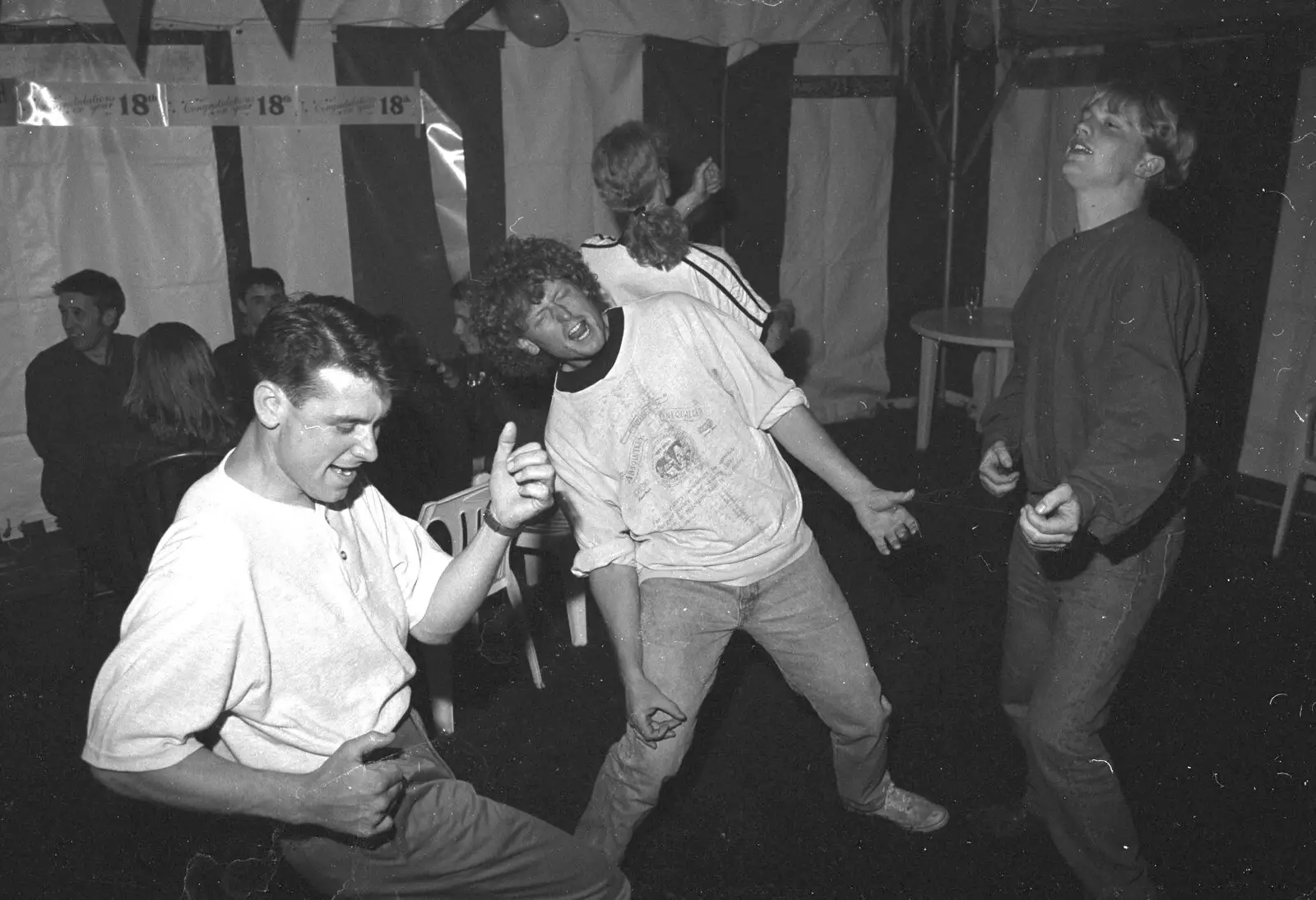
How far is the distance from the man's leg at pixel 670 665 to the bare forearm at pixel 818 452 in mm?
425

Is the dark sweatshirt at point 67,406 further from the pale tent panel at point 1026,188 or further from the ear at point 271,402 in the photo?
the pale tent panel at point 1026,188

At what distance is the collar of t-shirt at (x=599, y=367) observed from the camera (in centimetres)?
279

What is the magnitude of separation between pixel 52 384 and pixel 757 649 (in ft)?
12.5

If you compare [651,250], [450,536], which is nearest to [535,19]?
[651,250]

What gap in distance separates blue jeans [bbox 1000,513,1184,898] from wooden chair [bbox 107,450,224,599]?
3128 millimetres

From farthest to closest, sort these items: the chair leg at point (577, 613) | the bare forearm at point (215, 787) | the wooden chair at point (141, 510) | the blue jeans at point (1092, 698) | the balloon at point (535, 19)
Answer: the balloon at point (535, 19), the chair leg at point (577, 613), the wooden chair at point (141, 510), the blue jeans at point (1092, 698), the bare forearm at point (215, 787)

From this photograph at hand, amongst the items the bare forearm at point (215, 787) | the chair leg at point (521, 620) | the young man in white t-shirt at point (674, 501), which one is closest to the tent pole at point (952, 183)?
the chair leg at point (521, 620)

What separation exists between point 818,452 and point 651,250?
1.34 m

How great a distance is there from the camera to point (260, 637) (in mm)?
1845

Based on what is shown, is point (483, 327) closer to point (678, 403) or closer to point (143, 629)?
point (678, 403)

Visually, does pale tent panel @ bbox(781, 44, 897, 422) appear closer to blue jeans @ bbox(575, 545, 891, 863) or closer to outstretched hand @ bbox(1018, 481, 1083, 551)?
blue jeans @ bbox(575, 545, 891, 863)

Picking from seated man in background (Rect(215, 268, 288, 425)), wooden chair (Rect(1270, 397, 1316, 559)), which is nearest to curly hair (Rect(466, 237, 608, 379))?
seated man in background (Rect(215, 268, 288, 425))

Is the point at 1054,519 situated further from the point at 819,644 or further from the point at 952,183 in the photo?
the point at 952,183

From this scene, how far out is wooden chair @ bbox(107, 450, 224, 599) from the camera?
3.81 m
